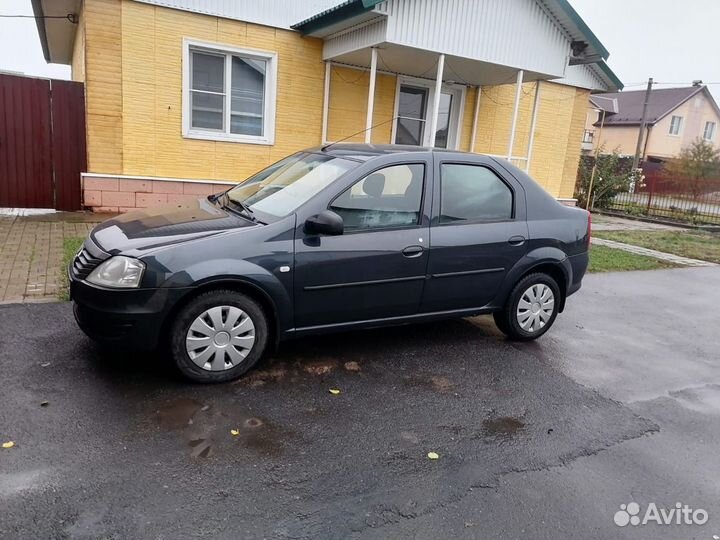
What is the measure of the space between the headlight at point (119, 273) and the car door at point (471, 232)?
224 cm

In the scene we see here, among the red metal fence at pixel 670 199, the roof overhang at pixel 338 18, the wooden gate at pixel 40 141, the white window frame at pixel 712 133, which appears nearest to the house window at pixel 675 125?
the white window frame at pixel 712 133

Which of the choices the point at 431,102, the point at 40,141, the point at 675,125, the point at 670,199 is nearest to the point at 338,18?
the point at 431,102

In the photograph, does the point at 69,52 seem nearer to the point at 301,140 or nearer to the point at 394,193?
the point at 301,140

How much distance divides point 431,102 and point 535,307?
8542 mm

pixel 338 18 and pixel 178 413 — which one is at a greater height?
pixel 338 18

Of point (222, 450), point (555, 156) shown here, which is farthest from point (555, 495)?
point (555, 156)

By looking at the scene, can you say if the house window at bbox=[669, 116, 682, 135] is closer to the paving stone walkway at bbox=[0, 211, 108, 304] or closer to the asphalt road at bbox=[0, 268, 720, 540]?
the asphalt road at bbox=[0, 268, 720, 540]

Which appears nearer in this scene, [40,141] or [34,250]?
[34,250]

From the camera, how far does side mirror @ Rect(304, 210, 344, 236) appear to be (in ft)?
13.1

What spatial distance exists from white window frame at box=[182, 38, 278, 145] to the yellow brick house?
21 mm

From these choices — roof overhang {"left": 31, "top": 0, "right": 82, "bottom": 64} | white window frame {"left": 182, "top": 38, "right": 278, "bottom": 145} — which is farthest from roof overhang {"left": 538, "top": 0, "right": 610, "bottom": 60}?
roof overhang {"left": 31, "top": 0, "right": 82, "bottom": 64}

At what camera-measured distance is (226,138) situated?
34.6ft

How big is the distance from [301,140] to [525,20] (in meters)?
5.10

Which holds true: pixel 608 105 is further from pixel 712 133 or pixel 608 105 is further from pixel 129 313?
pixel 129 313
